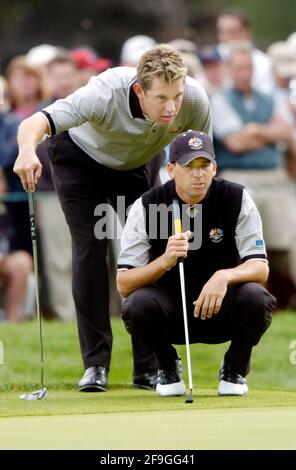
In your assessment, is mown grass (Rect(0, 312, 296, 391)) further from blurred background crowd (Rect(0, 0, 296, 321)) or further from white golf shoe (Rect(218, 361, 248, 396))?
white golf shoe (Rect(218, 361, 248, 396))

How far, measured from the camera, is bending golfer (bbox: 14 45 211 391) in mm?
7055

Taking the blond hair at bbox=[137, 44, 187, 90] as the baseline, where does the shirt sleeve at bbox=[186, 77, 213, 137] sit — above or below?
below

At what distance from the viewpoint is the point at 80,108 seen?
7250 mm

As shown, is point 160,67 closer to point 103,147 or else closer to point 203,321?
point 103,147

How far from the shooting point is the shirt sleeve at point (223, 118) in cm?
1322

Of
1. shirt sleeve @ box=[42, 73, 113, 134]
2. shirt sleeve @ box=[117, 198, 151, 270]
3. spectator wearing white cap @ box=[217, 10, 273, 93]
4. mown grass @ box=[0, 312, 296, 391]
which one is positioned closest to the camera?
shirt sleeve @ box=[117, 198, 151, 270]

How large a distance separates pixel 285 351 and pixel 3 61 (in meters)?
9.47

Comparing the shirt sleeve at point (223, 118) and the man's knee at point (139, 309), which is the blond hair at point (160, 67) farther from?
the shirt sleeve at point (223, 118)

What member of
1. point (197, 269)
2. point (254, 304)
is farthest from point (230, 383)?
point (197, 269)

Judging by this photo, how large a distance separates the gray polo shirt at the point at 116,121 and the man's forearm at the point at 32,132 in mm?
71

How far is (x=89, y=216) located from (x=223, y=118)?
5619mm

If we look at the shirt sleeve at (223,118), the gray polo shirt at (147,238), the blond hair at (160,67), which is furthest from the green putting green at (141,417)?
the shirt sleeve at (223,118)

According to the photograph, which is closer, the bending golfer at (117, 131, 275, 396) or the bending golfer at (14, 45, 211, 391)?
the bending golfer at (117, 131, 275, 396)

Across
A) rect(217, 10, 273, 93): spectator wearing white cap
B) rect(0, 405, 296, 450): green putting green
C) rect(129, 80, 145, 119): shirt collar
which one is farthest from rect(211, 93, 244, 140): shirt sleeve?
rect(0, 405, 296, 450): green putting green
